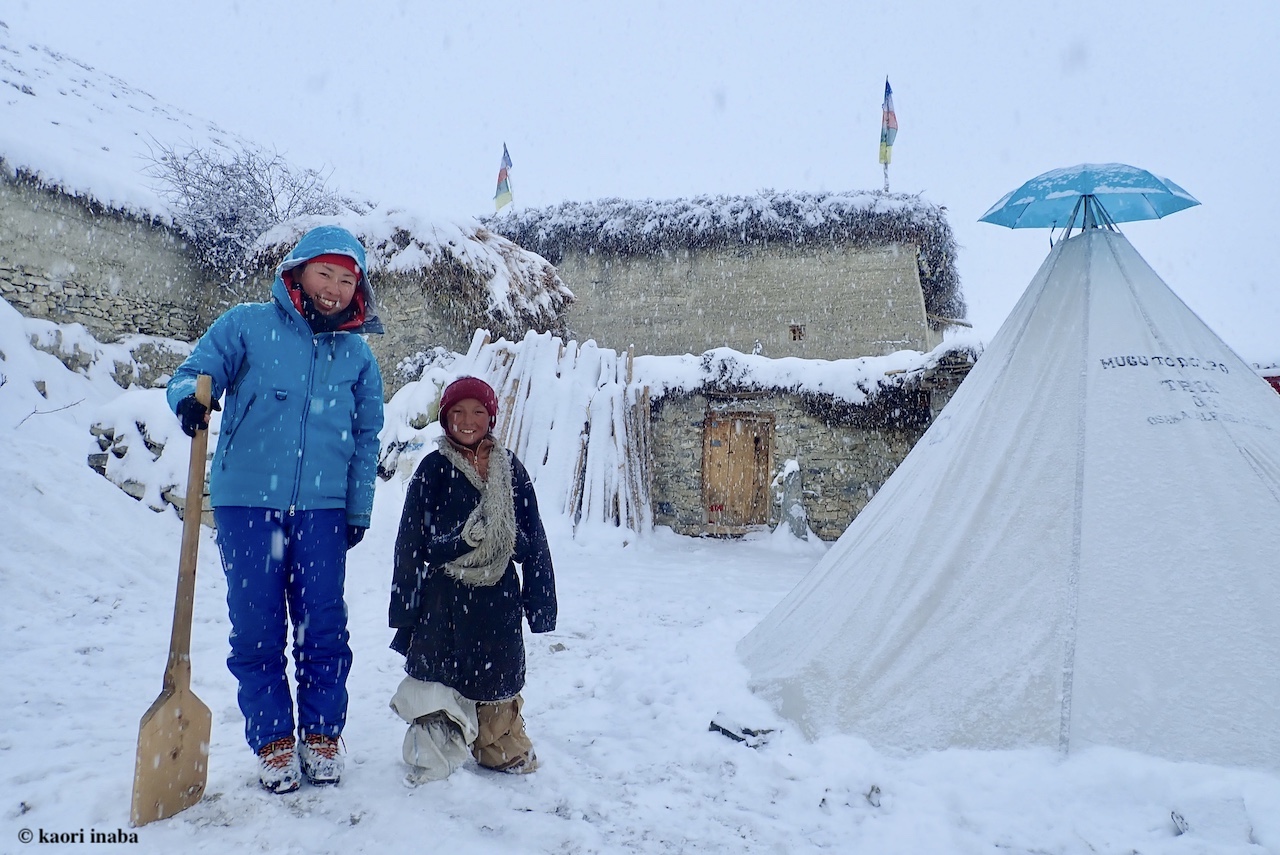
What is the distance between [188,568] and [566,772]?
1368 millimetres

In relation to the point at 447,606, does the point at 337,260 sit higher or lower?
higher

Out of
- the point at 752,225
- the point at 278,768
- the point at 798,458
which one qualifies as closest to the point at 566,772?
the point at 278,768

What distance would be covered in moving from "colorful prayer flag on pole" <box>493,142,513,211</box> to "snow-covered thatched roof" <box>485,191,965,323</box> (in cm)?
173

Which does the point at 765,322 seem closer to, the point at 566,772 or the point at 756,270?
the point at 756,270

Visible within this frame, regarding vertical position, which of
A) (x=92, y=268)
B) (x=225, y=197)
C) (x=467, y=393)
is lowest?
(x=467, y=393)

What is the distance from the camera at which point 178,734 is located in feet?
6.06

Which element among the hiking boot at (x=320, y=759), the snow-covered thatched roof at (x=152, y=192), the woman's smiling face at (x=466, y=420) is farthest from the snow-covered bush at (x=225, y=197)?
the hiking boot at (x=320, y=759)

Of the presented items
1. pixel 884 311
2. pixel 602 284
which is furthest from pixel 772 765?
pixel 602 284

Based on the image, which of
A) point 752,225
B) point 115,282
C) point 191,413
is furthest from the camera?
point 752,225

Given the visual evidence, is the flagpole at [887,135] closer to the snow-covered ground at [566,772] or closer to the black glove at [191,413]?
the snow-covered ground at [566,772]

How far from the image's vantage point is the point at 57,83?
13.6 metres

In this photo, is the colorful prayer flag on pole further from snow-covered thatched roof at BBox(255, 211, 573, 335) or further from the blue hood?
the blue hood

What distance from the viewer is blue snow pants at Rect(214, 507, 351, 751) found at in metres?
2.03

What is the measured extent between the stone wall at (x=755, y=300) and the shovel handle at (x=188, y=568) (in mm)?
10126
